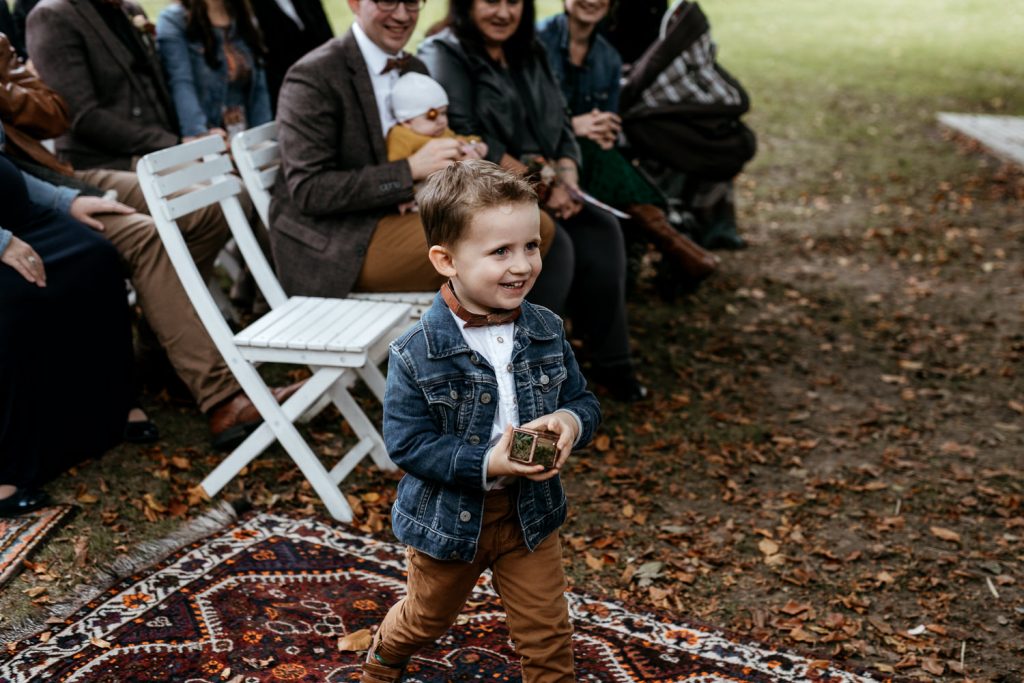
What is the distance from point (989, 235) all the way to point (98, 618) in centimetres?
784

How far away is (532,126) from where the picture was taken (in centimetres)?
533

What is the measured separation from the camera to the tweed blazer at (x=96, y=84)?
4.98 metres

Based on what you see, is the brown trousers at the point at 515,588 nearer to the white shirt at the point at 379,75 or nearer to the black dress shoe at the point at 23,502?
the black dress shoe at the point at 23,502

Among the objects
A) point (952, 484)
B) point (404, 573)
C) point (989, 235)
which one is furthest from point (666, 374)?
point (989, 235)

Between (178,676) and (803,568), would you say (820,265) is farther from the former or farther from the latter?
(178,676)

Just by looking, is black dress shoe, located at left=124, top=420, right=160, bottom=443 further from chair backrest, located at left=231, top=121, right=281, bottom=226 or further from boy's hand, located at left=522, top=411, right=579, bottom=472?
boy's hand, located at left=522, top=411, right=579, bottom=472

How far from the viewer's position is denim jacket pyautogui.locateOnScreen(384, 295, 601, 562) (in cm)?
263

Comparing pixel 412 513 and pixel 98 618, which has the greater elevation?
pixel 412 513

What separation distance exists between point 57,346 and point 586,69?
132 inches

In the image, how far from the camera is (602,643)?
353 cm

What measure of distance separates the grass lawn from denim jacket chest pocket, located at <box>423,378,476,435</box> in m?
1.49

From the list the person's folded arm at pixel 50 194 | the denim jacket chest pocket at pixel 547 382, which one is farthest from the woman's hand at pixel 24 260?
the denim jacket chest pocket at pixel 547 382

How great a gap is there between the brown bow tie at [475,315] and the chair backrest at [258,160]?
2277 mm

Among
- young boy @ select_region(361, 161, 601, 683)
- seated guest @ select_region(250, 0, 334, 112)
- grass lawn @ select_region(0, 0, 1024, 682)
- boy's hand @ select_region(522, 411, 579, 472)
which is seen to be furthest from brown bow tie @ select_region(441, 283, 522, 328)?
seated guest @ select_region(250, 0, 334, 112)
